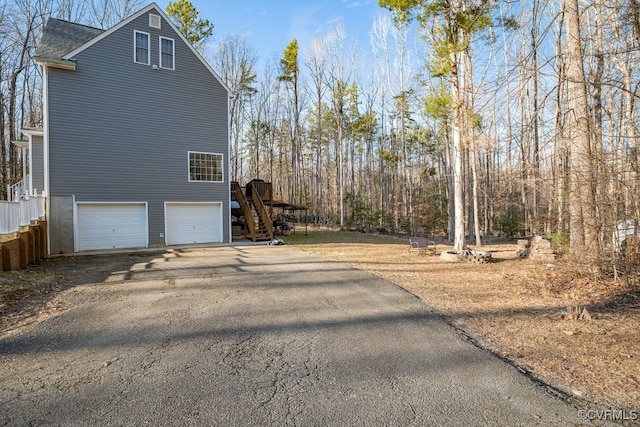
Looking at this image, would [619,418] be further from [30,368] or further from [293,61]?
[293,61]

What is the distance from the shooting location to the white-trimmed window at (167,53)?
1419 centimetres

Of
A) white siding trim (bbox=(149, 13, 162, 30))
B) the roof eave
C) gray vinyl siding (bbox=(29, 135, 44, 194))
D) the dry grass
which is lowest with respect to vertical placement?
the dry grass

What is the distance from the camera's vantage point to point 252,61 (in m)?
29.8

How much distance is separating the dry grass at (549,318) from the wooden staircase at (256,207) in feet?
29.5

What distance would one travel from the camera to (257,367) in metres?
3.30

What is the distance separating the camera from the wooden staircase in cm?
1664

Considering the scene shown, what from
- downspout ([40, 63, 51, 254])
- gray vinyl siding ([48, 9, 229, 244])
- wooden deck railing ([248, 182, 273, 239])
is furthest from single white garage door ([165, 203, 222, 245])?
downspout ([40, 63, 51, 254])

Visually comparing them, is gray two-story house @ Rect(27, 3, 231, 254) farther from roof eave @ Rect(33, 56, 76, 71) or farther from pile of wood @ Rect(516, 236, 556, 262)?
pile of wood @ Rect(516, 236, 556, 262)

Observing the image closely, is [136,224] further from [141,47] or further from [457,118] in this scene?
[457,118]

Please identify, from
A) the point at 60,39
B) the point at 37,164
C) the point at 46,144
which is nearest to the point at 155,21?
the point at 60,39

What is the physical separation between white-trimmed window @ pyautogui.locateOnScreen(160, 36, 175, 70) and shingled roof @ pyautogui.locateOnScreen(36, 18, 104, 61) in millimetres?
2792

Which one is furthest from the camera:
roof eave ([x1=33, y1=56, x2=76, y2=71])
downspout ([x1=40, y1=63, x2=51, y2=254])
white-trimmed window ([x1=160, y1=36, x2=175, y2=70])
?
white-trimmed window ([x1=160, y1=36, x2=175, y2=70])

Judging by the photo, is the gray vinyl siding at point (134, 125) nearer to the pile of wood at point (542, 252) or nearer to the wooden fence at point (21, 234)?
the wooden fence at point (21, 234)

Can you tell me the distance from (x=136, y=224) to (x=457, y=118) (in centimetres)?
1259
